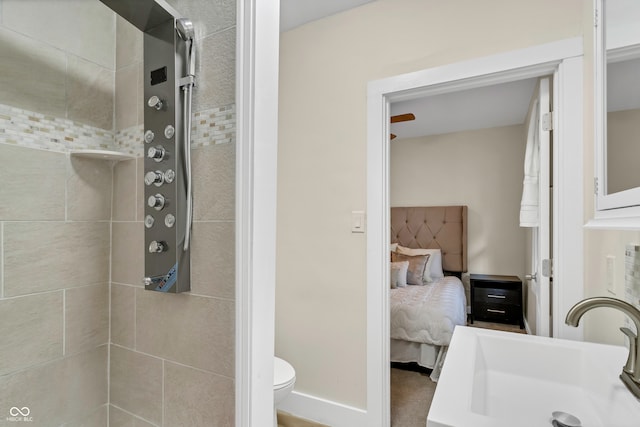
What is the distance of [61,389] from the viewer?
1033mm

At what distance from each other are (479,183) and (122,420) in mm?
4421

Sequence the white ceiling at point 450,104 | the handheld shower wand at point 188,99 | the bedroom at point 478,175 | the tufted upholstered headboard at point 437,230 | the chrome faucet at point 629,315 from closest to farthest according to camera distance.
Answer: the chrome faucet at point 629,315 → the handheld shower wand at point 188,99 → the white ceiling at point 450,104 → the bedroom at point 478,175 → the tufted upholstered headboard at point 437,230

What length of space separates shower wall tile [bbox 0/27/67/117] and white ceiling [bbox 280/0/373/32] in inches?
53.3

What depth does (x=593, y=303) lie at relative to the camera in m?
0.83

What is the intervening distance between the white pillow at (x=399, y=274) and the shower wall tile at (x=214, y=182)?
10.1ft

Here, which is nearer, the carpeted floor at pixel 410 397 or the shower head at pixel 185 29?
the shower head at pixel 185 29

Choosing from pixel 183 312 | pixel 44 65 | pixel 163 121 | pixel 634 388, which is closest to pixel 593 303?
pixel 634 388

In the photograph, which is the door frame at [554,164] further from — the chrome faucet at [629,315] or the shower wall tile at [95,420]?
the shower wall tile at [95,420]

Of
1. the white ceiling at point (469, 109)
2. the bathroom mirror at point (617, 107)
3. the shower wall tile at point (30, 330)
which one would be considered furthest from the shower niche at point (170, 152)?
the white ceiling at point (469, 109)

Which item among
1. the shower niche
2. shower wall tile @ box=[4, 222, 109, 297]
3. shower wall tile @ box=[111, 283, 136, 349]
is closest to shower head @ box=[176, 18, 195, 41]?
the shower niche

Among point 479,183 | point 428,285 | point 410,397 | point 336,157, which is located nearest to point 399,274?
point 428,285

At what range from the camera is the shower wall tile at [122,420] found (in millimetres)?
1036

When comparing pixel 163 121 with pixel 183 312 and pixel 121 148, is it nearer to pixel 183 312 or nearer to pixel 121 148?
pixel 121 148

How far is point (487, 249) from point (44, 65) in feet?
15.0
